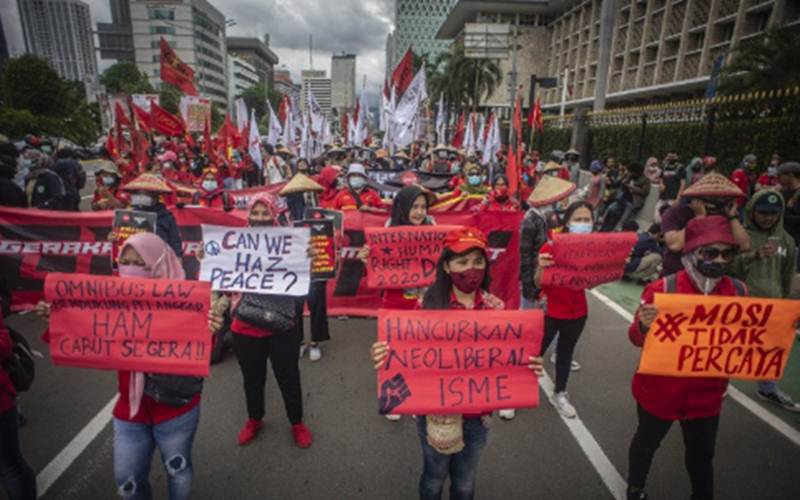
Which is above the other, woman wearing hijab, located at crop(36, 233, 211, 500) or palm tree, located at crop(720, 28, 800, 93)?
palm tree, located at crop(720, 28, 800, 93)

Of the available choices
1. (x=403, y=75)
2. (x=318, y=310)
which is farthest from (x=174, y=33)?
(x=318, y=310)

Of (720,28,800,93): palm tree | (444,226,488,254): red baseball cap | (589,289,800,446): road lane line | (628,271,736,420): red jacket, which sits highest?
(720,28,800,93): palm tree

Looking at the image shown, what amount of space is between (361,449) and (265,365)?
102 cm

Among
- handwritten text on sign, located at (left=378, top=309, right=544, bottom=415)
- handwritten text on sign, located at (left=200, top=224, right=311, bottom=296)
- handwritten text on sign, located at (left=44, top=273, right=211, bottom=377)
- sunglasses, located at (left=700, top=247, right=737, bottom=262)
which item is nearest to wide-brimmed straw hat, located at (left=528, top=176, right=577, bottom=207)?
sunglasses, located at (left=700, top=247, right=737, bottom=262)

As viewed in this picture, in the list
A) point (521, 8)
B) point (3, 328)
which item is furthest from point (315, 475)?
point (521, 8)

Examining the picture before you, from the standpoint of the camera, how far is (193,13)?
91312mm

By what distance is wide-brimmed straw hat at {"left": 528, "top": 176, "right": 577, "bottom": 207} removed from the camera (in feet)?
12.8

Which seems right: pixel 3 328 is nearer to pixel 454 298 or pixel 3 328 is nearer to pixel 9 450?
pixel 9 450

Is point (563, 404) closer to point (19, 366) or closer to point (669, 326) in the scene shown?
point (669, 326)

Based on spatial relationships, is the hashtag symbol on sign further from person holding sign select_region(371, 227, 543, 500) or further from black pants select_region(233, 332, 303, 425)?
black pants select_region(233, 332, 303, 425)

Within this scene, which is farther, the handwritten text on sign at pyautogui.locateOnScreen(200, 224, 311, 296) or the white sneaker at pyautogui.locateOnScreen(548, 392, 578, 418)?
the white sneaker at pyautogui.locateOnScreen(548, 392, 578, 418)

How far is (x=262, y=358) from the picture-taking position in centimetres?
322

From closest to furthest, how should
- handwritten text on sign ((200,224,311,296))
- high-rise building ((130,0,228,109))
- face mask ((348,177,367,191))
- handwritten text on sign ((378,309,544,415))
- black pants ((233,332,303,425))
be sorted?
1. handwritten text on sign ((378,309,544,415))
2. handwritten text on sign ((200,224,311,296))
3. black pants ((233,332,303,425))
4. face mask ((348,177,367,191))
5. high-rise building ((130,0,228,109))

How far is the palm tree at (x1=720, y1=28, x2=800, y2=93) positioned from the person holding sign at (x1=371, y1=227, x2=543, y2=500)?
19439 millimetres
